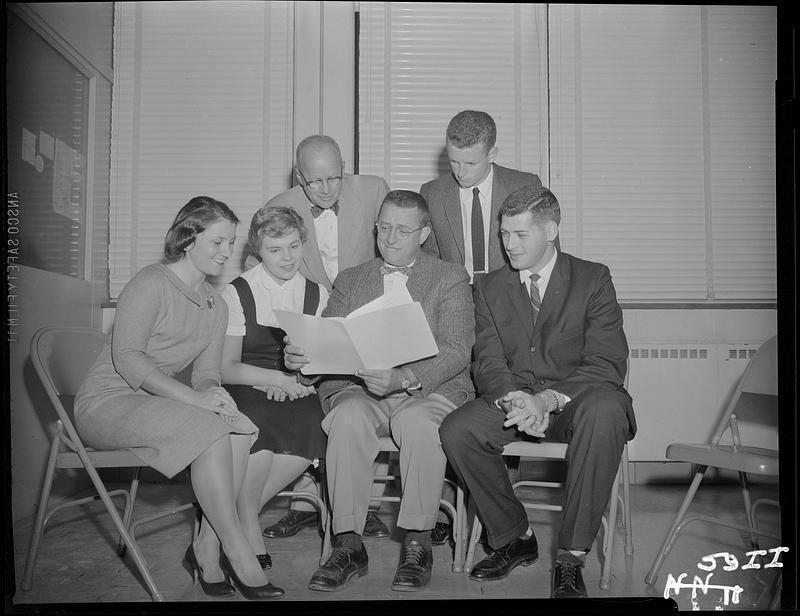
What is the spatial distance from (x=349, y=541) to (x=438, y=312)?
88 cm

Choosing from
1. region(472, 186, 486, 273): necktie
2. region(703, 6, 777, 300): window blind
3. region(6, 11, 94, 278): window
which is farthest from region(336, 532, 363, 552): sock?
region(703, 6, 777, 300): window blind

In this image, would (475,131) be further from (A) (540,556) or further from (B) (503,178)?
(A) (540,556)

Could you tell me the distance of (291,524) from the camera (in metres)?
3.25

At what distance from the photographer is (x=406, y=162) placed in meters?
4.47

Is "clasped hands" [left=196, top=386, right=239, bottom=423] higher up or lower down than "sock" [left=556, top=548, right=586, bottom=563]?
higher up

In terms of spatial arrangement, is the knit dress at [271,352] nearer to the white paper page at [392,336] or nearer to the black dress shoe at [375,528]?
the white paper page at [392,336]

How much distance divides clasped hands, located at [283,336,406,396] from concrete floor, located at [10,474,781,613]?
66cm

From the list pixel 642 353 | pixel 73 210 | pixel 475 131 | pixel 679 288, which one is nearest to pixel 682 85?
pixel 679 288

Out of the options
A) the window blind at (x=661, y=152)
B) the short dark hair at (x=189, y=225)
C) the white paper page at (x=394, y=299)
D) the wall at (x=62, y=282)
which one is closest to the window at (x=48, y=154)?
the wall at (x=62, y=282)

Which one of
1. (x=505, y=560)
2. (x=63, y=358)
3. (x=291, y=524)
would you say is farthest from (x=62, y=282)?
(x=505, y=560)

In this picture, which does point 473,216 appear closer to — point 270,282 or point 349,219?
point 349,219

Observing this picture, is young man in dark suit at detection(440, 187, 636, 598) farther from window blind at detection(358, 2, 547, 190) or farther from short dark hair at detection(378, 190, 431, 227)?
window blind at detection(358, 2, 547, 190)

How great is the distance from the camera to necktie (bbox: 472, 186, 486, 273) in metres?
3.25

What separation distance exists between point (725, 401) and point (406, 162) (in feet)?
7.41
